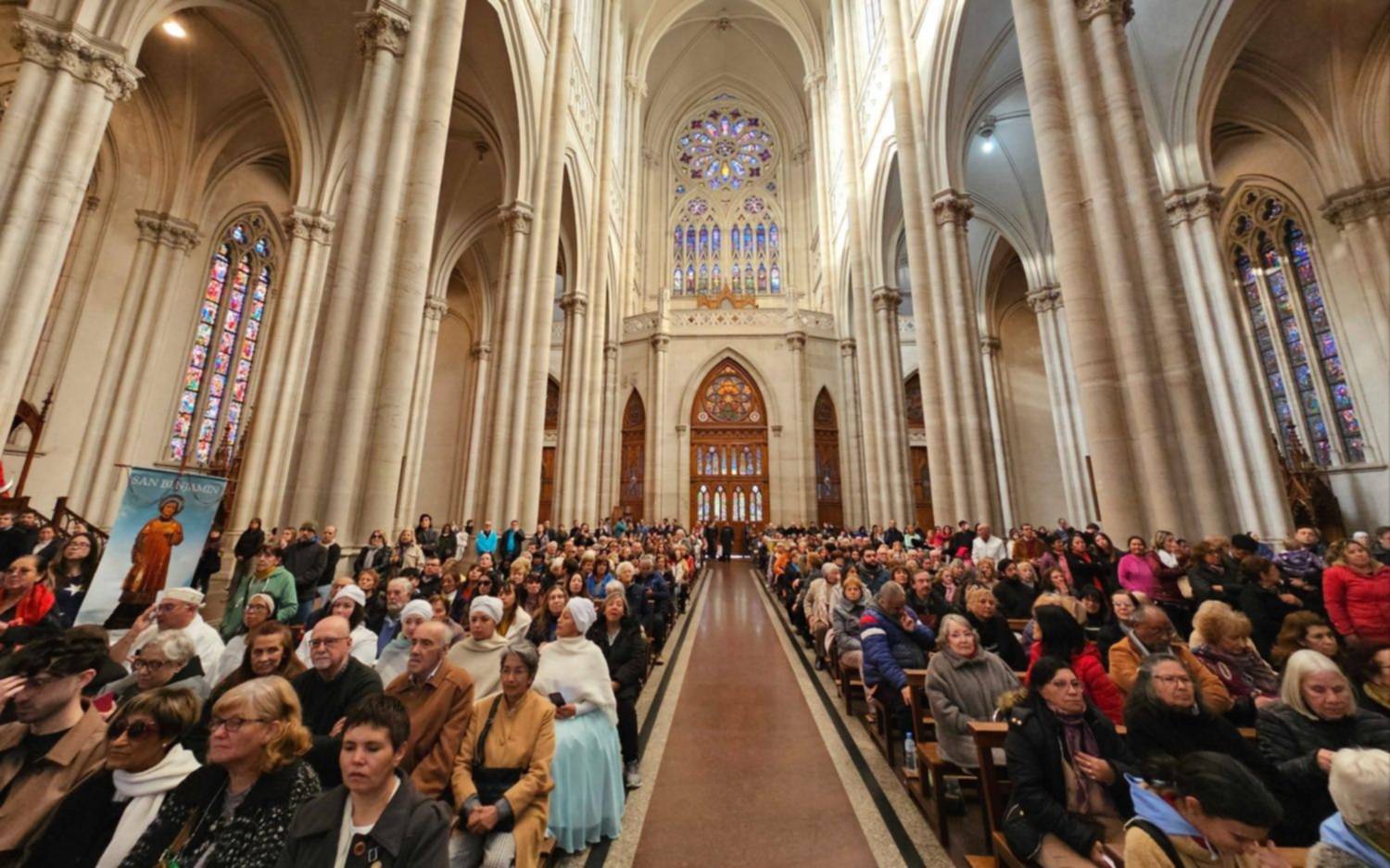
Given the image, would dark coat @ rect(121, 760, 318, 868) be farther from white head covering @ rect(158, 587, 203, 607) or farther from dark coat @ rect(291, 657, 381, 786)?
white head covering @ rect(158, 587, 203, 607)

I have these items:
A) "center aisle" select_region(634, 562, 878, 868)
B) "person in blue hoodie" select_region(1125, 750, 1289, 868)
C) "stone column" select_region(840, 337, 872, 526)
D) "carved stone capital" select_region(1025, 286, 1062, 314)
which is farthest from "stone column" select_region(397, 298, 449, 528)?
"carved stone capital" select_region(1025, 286, 1062, 314)

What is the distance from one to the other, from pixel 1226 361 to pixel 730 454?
1300 cm

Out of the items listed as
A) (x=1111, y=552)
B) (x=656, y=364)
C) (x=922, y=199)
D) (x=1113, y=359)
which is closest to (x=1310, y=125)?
(x=922, y=199)

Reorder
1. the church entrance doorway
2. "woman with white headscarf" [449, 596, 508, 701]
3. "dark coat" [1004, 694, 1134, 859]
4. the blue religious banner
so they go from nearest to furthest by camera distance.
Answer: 1. "dark coat" [1004, 694, 1134, 859]
2. "woman with white headscarf" [449, 596, 508, 701]
3. the blue religious banner
4. the church entrance doorway

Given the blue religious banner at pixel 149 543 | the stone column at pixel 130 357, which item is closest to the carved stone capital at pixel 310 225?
the stone column at pixel 130 357

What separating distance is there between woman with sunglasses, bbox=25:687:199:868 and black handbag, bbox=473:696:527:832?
3.29 feet

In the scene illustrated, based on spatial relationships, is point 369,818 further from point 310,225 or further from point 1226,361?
point 310,225

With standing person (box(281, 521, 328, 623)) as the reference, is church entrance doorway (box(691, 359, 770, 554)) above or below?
above

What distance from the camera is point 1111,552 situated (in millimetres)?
5223

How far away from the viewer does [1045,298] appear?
15273mm

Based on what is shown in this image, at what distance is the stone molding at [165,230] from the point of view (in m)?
10.9

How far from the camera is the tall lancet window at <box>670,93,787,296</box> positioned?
2458 centimetres

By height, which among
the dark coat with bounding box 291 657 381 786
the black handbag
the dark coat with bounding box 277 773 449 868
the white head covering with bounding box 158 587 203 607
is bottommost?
the black handbag

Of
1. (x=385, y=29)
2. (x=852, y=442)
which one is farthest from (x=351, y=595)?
(x=852, y=442)
